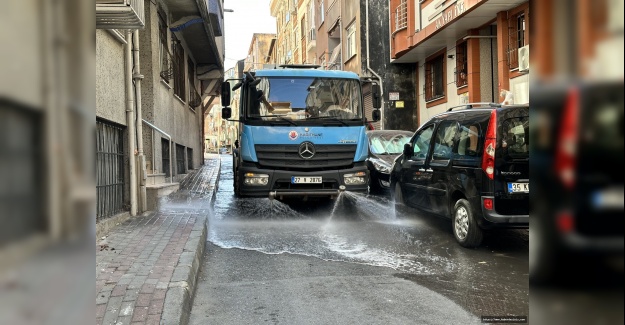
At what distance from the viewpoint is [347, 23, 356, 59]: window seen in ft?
80.8

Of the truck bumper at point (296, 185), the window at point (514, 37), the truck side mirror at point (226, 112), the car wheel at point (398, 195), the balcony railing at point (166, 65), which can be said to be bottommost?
the car wheel at point (398, 195)

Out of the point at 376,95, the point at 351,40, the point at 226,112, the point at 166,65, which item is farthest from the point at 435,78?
the point at 226,112

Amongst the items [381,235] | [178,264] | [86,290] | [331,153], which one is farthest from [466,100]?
[86,290]

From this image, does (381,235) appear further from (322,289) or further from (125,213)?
(125,213)

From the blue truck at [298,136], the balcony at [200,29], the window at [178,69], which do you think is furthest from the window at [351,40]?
the blue truck at [298,136]

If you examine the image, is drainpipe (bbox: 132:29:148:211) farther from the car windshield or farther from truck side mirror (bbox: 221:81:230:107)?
the car windshield

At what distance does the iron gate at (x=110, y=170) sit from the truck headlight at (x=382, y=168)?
236 inches

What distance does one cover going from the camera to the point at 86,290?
88 centimetres

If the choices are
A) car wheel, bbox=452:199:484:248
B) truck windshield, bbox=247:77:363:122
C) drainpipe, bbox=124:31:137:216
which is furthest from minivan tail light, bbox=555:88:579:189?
truck windshield, bbox=247:77:363:122

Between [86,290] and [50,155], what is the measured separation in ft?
0.97

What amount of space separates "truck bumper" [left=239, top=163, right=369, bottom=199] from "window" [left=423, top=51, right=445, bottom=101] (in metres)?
10.9

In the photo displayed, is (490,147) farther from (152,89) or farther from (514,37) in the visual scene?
(514,37)

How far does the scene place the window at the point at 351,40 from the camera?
2462 centimetres

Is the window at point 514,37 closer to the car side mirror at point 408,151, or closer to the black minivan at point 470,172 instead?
the car side mirror at point 408,151
